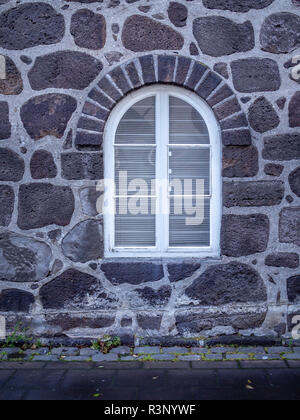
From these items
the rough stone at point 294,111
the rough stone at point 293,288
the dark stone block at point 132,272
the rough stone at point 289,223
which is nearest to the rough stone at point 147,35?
the rough stone at point 294,111

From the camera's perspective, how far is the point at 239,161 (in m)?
3.46

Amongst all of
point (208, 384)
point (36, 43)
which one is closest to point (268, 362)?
point (208, 384)

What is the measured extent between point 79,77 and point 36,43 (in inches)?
17.2

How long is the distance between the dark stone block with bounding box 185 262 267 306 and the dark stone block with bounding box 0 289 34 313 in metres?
1.30

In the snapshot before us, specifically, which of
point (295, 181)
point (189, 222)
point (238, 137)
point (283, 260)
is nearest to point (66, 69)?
point (238, 137)

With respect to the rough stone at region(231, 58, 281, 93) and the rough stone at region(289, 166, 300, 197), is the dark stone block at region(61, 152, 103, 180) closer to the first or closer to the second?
the rough stone at region(231, 58, 281, 93)

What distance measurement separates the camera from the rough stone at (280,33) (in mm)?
3447

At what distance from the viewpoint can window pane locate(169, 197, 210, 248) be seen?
142 inches

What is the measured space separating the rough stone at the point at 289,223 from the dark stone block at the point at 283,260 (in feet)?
0.43

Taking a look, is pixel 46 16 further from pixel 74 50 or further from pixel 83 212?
pixel 83 212

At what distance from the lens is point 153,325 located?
3490 mm

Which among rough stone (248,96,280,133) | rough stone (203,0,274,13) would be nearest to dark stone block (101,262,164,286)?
rough stone (248,96,280,133)

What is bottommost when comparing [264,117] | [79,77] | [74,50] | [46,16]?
[264,117]

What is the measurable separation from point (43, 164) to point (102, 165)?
18.7 inches
